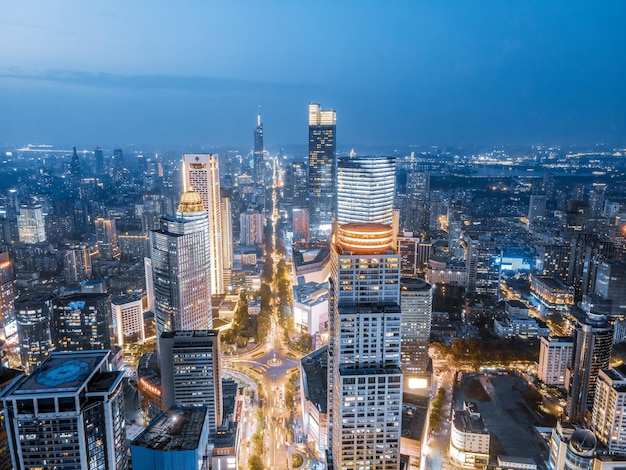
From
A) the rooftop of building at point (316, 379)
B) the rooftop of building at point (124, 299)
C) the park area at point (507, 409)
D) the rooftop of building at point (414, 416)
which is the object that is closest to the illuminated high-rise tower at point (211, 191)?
the rooftop of building at point (124, 299)

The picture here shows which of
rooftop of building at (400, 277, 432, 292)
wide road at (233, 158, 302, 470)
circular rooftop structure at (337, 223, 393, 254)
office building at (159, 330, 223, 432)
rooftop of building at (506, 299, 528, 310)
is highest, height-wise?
circular rooftop structure at (337, 223, 393, 254)

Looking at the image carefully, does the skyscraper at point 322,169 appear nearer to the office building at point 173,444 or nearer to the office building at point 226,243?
the office building at point 226,243

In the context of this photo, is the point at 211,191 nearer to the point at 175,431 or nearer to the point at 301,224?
the point at 301,224

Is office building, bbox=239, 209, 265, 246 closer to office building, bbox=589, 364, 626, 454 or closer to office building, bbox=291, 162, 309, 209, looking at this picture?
office building, bbox=291, 162, 309, 209

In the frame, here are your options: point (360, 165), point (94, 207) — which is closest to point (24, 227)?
point (94, 207)

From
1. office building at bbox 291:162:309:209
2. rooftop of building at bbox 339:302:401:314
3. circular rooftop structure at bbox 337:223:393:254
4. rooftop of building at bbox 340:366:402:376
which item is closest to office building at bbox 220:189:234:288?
office building at bbox 291:162:309:209

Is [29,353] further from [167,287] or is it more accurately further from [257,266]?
[257,266]
